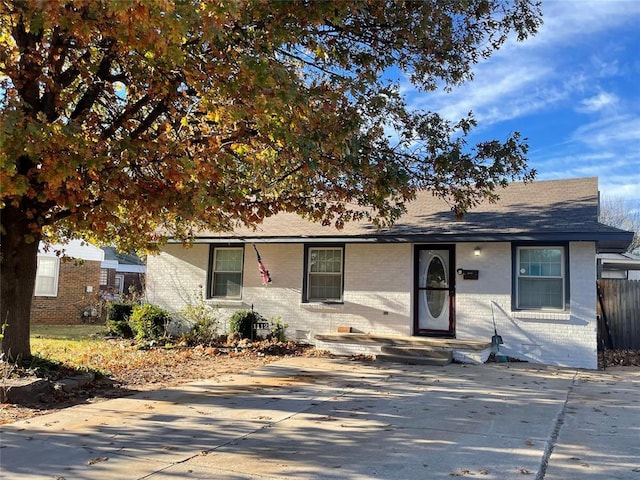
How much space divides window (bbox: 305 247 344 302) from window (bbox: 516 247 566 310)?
4411 millimetres

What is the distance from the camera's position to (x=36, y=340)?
579 inches

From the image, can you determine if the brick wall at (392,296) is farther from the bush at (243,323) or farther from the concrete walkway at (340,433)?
the concrete walkway at (340,433)

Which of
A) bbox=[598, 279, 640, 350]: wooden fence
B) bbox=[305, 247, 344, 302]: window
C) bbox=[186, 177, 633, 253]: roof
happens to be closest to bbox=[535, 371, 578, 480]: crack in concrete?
bbox=[186, 177, 633, 253]: roof

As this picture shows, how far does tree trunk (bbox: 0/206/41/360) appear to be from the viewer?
820cm

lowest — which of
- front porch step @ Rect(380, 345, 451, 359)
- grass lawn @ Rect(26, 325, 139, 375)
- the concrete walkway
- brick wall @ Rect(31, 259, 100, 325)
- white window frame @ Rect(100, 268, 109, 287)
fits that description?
the concrete walkway

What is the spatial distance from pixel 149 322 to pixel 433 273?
7.52 m

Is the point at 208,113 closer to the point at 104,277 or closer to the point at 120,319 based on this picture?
the point at 120,319

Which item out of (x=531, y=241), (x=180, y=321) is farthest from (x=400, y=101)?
(x=180, y=321)

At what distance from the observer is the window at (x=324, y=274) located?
14.2m

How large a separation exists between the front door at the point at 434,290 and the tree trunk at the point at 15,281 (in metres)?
8.46

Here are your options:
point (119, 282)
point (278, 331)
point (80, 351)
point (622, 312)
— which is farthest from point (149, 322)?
point (119, 282)

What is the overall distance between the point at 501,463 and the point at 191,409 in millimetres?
3975

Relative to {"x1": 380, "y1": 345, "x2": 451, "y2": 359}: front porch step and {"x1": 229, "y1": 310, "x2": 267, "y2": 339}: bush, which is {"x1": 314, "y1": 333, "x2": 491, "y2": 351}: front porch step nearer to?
{"x1": 380, "y1": 345, "x2": 451, "y2": 359}: front porch step

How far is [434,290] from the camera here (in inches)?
520
